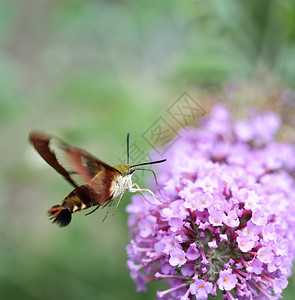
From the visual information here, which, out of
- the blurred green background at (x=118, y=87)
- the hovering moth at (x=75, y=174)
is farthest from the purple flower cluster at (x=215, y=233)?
the blurred green background at (x=118, y=87)

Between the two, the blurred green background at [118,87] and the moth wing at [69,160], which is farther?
the blurred green background at [118,87]

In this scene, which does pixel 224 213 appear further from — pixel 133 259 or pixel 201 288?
pixel 133 259

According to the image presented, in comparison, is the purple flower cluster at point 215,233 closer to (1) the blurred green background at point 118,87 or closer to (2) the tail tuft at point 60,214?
(2) the tail tuft at point 60,214

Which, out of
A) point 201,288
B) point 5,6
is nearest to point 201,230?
point 201,288

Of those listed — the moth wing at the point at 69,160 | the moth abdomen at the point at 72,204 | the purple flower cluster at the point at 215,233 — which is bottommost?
the purple flower cluster at the point at 215,233

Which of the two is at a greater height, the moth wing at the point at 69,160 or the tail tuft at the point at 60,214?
the moth wing at the point at 69,160
